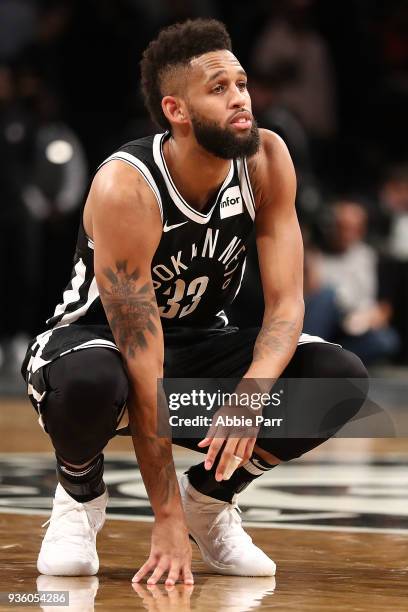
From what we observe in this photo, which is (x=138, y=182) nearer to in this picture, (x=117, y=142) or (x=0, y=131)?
(x=0, y=131)

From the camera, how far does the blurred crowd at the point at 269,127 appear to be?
9547 millimetres

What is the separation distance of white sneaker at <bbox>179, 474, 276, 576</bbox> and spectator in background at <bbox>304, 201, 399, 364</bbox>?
5.36m

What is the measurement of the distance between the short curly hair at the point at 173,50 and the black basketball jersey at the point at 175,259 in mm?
120

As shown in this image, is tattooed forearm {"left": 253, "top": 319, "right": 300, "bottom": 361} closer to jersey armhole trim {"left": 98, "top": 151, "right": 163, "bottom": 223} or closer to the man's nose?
jersey armhole trim {"left": 98, "top": 151, "right": 163, "bottom": 223}

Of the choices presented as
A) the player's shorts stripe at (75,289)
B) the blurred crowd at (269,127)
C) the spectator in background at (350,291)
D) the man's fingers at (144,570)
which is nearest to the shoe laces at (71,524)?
the man's fingers at (144,570)

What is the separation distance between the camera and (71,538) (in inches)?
143

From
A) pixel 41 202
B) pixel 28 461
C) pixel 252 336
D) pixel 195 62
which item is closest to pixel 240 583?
pixel 252 336

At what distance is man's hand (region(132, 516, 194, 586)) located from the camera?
11.3ft

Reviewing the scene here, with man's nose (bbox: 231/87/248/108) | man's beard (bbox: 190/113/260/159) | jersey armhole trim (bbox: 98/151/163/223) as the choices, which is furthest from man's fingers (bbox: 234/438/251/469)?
→ man's nose (bbox: 231/87/248/108)

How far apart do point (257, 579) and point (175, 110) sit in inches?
49.4

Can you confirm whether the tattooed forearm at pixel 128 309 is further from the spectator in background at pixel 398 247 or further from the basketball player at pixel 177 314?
the spectator in background at pixel 398 247

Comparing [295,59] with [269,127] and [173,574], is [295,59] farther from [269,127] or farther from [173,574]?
[173,574]

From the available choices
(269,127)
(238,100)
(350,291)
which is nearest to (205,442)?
(238,100)

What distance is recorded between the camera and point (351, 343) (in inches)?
373
